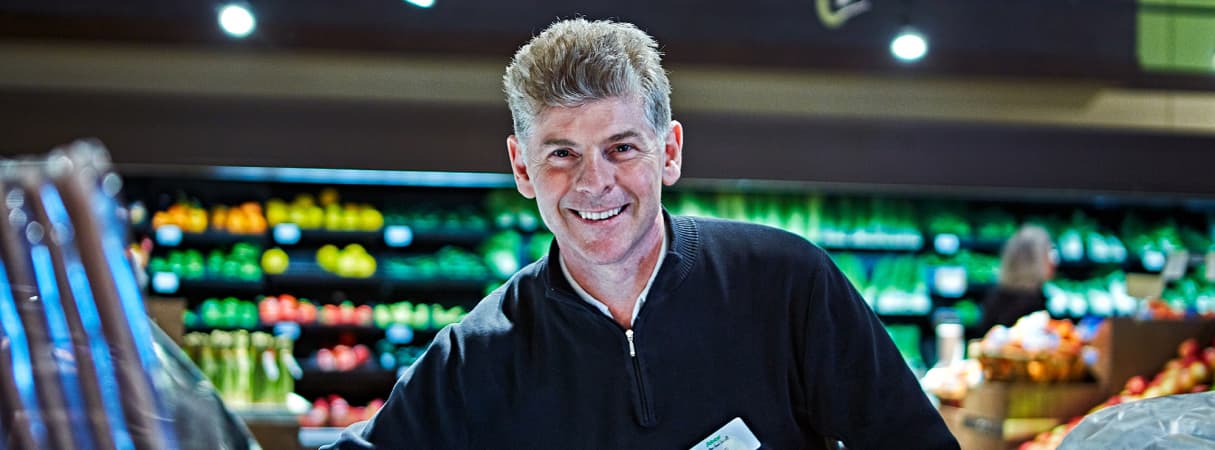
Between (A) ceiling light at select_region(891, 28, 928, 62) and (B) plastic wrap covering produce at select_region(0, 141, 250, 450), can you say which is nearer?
(B) plastic wrap covering produce at select_region(0, 141, 250, 450)

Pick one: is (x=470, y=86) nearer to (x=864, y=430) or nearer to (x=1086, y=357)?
(x=1086, y=357)

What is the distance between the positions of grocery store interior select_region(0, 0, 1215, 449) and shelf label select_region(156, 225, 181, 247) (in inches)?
0.8

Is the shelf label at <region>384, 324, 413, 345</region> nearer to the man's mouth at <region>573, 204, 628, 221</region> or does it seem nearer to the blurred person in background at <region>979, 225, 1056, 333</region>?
the blurred person in background at <region>979, 225, 1056, 333</region>

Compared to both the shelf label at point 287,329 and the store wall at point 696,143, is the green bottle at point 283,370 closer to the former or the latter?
the shelf label at point 287,329

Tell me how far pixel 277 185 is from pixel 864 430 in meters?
5.52

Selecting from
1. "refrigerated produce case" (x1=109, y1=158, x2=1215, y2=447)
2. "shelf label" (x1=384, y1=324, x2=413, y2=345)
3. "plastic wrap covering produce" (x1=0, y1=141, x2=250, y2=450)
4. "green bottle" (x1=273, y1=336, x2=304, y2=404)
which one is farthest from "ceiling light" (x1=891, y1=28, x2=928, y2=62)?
"plastic wrap covering produce" (x1=0, y1=141, x2=250, y2=450)

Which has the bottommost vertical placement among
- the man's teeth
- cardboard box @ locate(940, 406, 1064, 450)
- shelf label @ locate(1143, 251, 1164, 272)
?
cardboard box @ locate(940, 406, 1064, 450)

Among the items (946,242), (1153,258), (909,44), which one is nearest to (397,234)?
(909,44)

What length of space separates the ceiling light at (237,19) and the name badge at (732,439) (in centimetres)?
471

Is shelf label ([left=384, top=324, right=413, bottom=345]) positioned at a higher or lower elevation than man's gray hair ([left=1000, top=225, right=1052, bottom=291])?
A: lower

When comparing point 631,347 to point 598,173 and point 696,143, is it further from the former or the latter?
point 696,143

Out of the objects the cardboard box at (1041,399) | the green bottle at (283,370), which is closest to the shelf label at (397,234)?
the green bottle at (283,370)

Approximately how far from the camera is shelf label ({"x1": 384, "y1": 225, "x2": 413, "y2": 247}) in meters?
6.59

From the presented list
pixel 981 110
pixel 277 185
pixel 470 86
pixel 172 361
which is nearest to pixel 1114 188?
pixel 981 110
